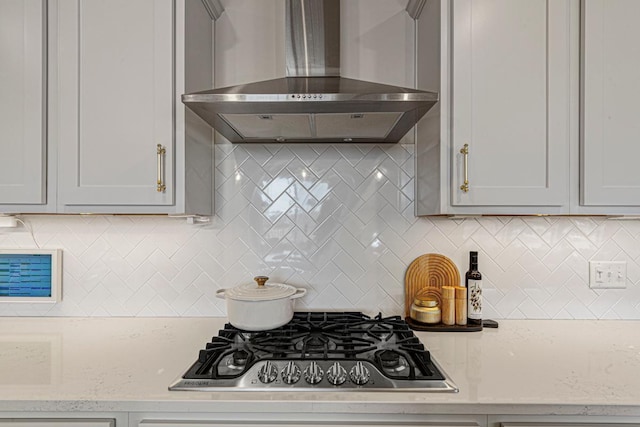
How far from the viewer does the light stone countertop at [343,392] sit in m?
0.93

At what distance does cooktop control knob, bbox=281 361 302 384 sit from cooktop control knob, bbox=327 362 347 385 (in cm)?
9

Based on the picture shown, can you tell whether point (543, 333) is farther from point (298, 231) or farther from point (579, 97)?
point (298, 231)

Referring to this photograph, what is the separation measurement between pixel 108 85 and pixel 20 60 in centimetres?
34

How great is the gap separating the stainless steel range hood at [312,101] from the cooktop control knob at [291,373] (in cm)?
78

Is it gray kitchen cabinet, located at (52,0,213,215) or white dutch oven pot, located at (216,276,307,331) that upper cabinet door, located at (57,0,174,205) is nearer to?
gray kitchen cabinet, located at (52,0,213,215)

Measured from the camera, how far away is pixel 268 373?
1033mm

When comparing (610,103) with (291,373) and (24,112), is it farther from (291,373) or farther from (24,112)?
(24,112)

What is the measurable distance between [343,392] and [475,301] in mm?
788

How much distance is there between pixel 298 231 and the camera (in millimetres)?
1661

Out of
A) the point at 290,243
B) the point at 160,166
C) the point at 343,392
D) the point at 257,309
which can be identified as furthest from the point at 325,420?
the point at 160,166

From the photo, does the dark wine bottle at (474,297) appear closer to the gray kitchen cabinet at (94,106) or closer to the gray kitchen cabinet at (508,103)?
the gray kitchen cabinet at (508,103)

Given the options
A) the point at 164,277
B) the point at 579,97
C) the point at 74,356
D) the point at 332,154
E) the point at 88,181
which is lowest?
the point at 74,356

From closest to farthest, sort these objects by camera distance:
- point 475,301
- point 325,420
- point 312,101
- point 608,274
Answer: point 325,420
point 312,101
point 475,301
point 608,274

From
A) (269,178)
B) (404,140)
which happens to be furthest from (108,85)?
(404,140)
